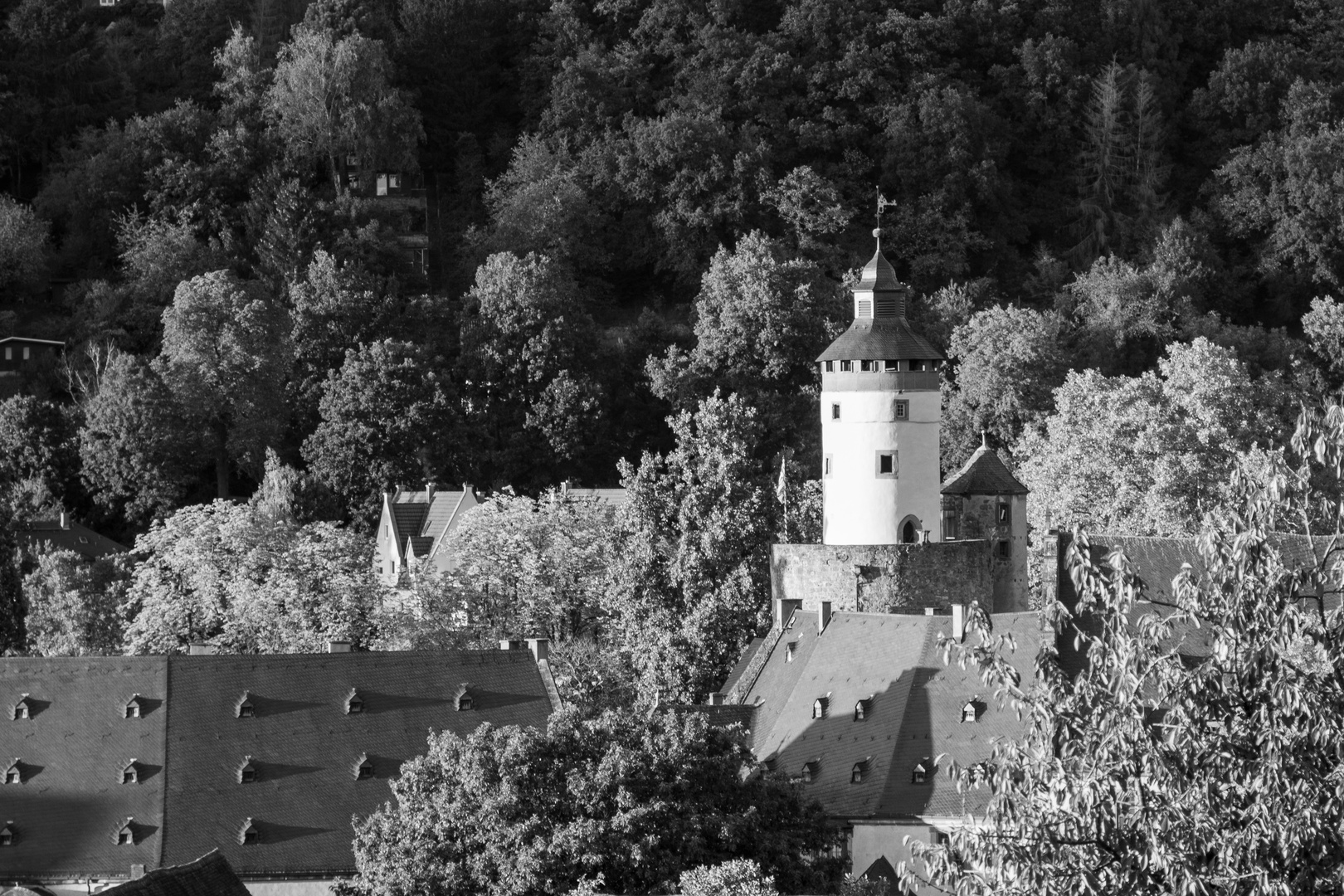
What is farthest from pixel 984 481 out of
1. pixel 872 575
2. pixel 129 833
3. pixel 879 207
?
pixel 129 833

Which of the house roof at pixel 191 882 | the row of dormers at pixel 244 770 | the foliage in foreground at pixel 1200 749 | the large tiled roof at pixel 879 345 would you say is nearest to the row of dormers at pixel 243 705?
the row of dormers at pixel 244 770

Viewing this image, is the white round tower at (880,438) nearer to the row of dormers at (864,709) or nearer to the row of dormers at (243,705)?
the row of dormers at (864,709)

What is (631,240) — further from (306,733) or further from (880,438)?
(306,733)

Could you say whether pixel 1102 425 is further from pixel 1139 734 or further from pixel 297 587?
pixel 1139 734

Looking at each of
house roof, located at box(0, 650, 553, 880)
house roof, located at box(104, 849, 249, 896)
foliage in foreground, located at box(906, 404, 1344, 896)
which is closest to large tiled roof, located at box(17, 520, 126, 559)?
house roof, located at box(0, 650, 553, 880)

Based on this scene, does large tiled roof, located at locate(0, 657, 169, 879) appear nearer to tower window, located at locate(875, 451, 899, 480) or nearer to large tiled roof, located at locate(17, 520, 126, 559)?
tower window, located at locate(875, 451, 899, 480)
